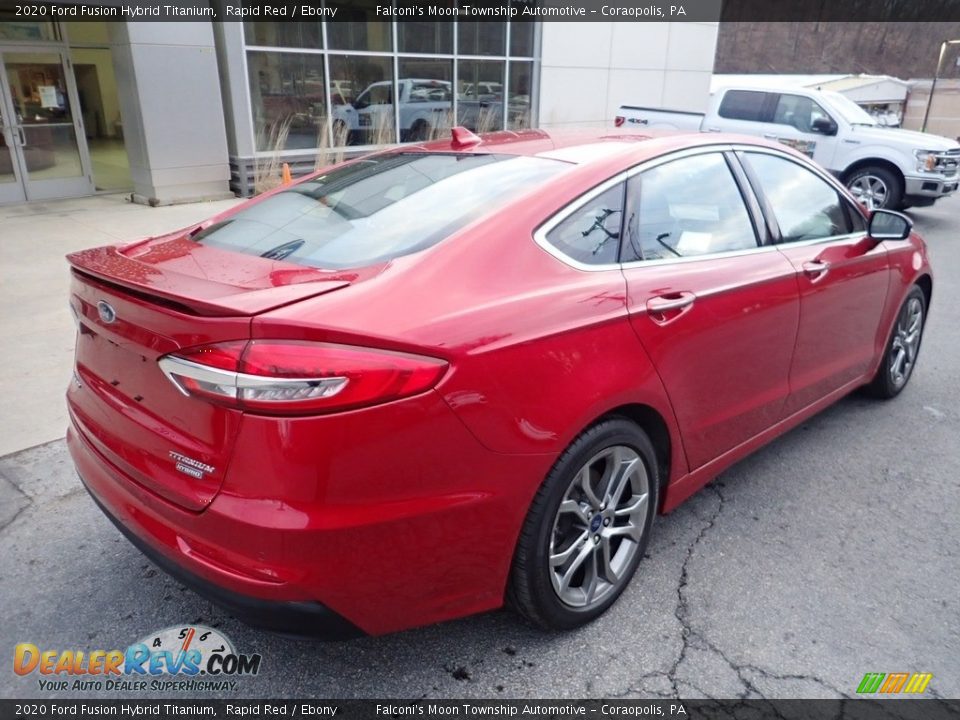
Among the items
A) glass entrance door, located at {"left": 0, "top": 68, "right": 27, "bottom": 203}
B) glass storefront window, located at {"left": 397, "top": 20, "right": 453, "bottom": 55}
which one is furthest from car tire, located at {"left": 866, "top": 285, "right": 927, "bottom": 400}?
glass entrance door, located at {"left": 0, "top": 68, "right": 27, "bottom": 203}

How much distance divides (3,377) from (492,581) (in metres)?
3.93

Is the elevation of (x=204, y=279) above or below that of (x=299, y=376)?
above

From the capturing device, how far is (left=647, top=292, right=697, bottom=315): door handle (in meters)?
2.48

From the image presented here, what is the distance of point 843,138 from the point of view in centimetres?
1122

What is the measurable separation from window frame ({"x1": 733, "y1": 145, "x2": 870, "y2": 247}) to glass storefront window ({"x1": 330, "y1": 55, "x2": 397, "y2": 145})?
9.78 meters

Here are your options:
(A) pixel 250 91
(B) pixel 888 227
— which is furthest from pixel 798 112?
(B) pixel 888 227

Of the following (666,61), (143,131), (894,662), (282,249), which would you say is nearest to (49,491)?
(282,249)

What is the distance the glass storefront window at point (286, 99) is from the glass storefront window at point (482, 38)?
131 inches

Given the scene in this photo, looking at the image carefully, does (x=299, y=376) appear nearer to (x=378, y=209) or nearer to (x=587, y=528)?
(x=378, y=209)

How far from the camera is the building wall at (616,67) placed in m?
15.0

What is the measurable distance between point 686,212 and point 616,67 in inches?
566

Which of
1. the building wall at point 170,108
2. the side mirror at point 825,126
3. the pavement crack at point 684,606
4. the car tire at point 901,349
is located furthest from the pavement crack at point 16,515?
the side mirror at point 825,126

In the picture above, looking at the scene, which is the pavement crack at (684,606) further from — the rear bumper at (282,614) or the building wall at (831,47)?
the building wall at (831,47)

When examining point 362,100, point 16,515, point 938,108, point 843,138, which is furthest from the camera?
point 938,108
